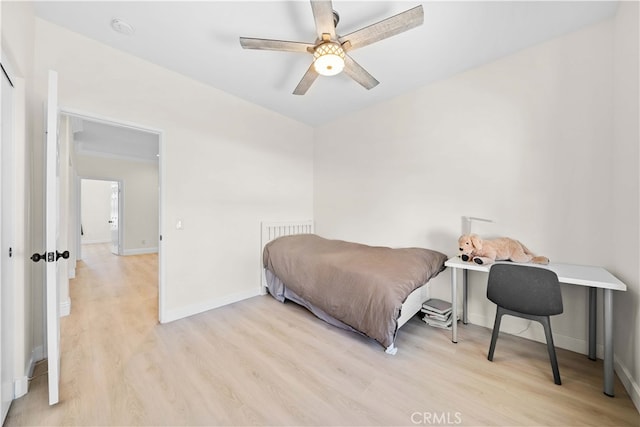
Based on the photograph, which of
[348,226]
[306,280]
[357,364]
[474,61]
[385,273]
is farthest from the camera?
[348,226]

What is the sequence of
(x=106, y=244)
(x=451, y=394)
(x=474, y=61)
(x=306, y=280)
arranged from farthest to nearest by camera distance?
(x=106, y=244) < (x=306, y=280) < (x=474, y=61) < (x=451, y=394)

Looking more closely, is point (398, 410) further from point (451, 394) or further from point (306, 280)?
point (306, 280)

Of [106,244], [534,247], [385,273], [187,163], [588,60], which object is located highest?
[588,60]

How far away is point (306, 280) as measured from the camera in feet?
8.43

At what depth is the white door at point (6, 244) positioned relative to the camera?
1.34m

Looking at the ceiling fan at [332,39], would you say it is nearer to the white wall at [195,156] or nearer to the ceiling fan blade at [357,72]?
the ceiling fan blade at [357,72]

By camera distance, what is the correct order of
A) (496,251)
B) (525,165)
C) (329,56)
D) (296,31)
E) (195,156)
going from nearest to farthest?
(329,56) → (296,31) → (496,251) → (525,165) → (195,156)

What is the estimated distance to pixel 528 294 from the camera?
168 cm

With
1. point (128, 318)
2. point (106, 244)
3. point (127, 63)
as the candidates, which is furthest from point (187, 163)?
point (106, 244)

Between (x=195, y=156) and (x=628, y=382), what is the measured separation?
3974mm

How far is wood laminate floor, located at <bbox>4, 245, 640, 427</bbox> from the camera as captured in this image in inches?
54.7

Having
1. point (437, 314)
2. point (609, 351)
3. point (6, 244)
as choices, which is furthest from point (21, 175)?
point (609, 351)

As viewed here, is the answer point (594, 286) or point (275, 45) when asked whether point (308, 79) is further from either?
point (594, 286)

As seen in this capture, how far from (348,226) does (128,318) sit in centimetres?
286
